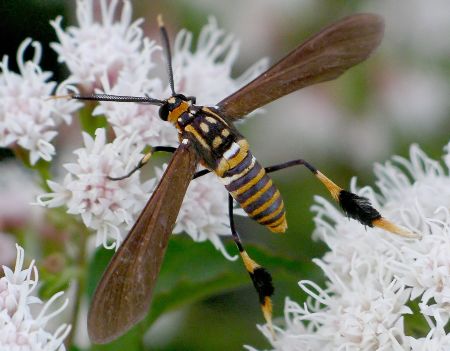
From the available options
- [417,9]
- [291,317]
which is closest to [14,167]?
[291,317]

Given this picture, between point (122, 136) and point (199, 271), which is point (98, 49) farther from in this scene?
point (199, 271)

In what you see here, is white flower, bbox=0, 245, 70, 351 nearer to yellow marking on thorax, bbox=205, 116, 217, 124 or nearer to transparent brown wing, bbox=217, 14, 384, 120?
yellow marking on thorax, bbox=205, 116, 217, 124

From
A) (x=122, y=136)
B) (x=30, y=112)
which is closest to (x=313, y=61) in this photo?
(x=122, y=136)

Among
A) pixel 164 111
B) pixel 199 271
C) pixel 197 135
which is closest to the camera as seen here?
pixel 197 135

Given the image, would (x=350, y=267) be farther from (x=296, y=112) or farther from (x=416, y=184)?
(x=296, y=112)

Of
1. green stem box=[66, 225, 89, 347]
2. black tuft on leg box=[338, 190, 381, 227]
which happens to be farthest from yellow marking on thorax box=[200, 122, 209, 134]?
green stem box=[66, 225, 89, 347]
